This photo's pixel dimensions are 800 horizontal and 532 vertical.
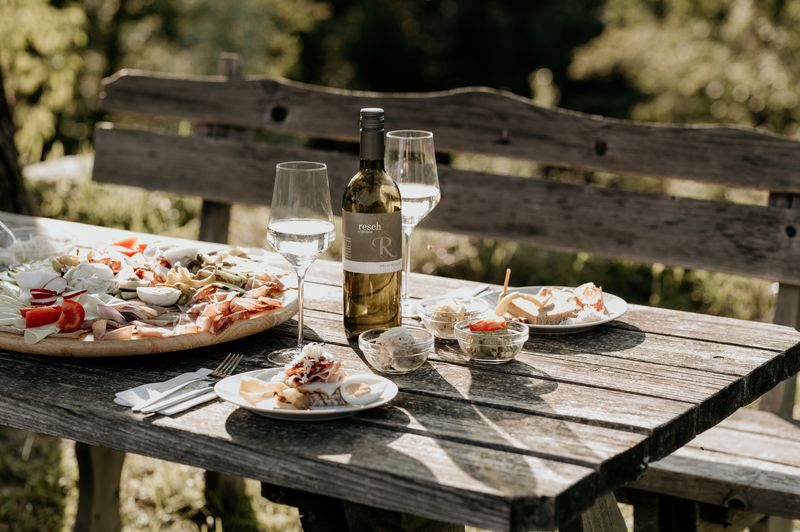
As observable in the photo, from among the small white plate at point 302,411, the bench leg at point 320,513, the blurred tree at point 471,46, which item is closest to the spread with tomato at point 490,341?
the small white plate at point 302,411

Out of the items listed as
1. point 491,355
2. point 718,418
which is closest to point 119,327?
point 491,355

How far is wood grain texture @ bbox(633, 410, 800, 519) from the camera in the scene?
2438 mm

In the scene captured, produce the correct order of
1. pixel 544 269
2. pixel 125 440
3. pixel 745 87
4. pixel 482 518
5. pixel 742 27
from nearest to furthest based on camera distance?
pixel 482 518 → pixel 125 440 → pixel 544 269 → pixel 745 87 → pixel 742 27

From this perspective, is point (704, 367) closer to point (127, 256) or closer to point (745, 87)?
point (127, 256)

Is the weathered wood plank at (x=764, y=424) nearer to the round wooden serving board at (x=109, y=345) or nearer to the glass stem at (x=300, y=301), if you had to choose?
the glass stem at (x=300, y=301)

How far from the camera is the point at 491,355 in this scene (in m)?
1.98

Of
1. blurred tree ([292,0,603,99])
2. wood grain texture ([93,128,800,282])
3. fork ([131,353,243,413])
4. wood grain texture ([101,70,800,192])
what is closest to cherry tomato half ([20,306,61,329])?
fork ([131,353,243,413])

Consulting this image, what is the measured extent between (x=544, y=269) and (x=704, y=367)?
3275 millimetres

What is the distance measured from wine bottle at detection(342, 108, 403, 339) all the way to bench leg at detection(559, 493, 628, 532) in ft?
1.81

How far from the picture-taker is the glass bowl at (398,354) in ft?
6.12

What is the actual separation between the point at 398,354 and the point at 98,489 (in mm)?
1594

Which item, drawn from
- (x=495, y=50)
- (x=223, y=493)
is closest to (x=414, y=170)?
(x=223, y=493)

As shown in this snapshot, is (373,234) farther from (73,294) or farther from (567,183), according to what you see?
(567,183)

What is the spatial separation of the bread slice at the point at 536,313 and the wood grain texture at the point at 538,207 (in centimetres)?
134
